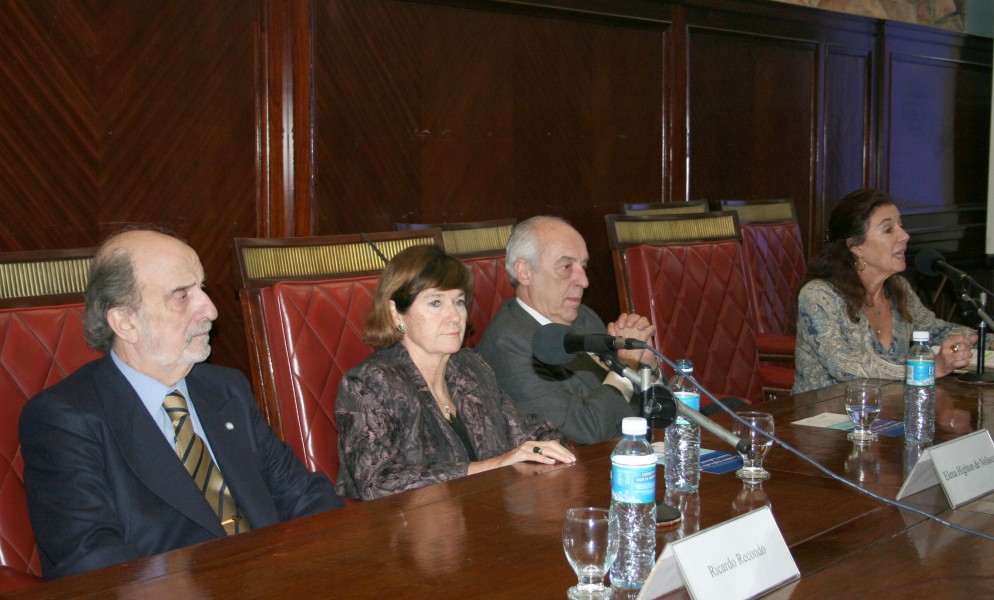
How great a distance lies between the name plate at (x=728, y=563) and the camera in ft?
4.12

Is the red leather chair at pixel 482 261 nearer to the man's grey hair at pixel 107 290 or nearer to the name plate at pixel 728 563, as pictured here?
the man's grey hair at pixel 107 290

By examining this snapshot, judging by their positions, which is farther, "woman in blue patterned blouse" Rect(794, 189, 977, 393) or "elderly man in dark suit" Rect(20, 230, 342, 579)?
"woman in blue patterned blouse" Rect(794, 189, 977, 393)

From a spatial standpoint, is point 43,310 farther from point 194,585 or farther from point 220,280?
point 220,280

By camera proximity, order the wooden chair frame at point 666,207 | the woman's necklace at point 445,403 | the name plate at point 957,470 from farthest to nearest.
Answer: the wooden chair frame at point 666,207, the woman's necklace at point 445,403, the name plate at point 957,470

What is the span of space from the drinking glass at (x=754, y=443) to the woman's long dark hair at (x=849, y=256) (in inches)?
57.0

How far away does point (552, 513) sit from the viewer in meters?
1.68

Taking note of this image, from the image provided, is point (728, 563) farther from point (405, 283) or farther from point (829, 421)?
point (405, 283)

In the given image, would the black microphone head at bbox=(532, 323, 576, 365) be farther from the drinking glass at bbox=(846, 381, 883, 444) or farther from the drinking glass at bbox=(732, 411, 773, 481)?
the drinking glass at bbox=(846, 381, 883, 444)

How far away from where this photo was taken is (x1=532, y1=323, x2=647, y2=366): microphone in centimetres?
162

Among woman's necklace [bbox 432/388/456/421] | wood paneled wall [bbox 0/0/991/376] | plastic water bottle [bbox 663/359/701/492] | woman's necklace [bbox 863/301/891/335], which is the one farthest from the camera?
woman's necklace [bbox 863/301/891/335]

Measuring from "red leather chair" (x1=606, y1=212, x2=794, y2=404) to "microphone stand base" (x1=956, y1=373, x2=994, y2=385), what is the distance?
2.96 ft

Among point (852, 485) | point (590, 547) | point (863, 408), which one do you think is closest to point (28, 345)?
point (590, 547)

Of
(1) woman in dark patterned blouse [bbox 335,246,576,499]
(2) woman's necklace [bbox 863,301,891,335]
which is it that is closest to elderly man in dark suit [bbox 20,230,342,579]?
(1) woman in dark patterned blouse [bbox 335,246,576,499]

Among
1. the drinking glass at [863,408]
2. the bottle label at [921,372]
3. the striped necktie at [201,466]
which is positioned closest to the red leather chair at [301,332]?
the striped necktie at [201,466]
